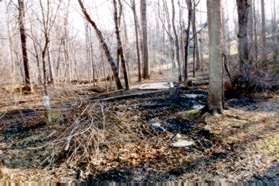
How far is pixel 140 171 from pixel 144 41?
14.5 meters

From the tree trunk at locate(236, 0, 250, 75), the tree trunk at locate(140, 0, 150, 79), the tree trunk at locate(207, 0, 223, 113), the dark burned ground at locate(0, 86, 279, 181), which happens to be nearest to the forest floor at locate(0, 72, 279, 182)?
the dark burned ground at locate(0, 86, 279, 181)

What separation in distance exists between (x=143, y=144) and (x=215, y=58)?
7.75 ft

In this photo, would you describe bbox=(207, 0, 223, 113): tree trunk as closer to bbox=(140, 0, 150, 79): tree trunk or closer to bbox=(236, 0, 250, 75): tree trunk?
bbox=(236, 0, 250, 75): tree trunk

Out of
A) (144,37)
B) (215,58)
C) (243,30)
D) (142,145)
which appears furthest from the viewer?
(144,37)

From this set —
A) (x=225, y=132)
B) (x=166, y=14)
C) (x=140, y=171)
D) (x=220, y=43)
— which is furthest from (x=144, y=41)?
(x=140, y=171)

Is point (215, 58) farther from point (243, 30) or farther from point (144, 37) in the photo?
point (144, 37)

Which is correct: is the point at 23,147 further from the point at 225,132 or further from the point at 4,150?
the point at 225,132

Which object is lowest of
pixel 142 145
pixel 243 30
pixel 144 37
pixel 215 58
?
pixel 142 145

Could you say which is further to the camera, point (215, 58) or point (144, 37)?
point (144, 37)

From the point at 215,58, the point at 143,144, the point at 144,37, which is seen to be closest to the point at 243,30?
the point at 215,58

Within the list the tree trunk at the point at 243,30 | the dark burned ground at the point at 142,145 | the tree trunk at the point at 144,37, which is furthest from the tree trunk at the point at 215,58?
the tree trunk at the point at 144,37

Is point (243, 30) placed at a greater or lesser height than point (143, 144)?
greater

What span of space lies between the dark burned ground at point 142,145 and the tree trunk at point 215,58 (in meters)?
0.31

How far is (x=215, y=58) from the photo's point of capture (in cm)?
678
